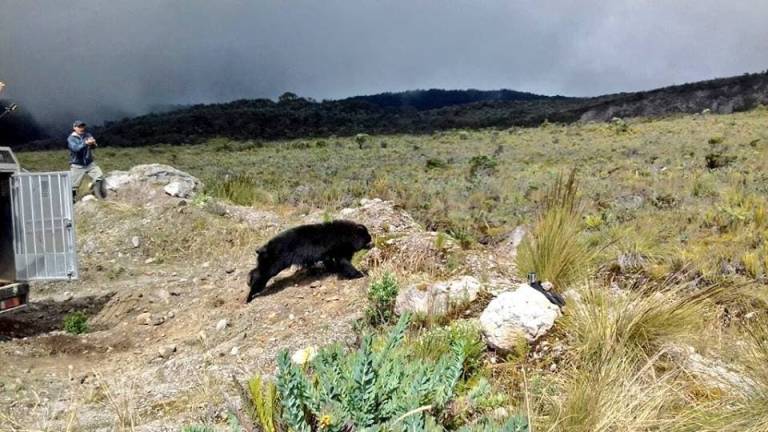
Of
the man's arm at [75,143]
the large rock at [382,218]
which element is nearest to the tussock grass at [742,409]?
the large rock at [382,218]

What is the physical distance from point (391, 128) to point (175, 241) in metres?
38.0

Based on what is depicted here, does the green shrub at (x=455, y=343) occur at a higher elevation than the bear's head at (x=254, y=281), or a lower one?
higher

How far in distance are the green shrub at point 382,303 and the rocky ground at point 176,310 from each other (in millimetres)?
204

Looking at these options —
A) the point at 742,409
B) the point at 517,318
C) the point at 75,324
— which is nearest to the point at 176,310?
the point at 75,324

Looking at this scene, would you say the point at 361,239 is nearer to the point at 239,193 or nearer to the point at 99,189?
the point at 239,193

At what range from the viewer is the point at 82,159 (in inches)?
477

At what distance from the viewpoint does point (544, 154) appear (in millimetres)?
24297

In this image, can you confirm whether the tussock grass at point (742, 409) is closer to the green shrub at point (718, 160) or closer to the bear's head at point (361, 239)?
the bear's head at point (361, 239)

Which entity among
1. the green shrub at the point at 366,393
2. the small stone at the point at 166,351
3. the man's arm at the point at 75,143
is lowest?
the small stone at the point at 166,351

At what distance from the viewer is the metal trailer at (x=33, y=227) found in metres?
7.23

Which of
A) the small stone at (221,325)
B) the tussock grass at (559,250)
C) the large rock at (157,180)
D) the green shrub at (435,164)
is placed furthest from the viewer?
the green shrub at (435,164)

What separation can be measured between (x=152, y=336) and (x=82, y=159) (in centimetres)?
588

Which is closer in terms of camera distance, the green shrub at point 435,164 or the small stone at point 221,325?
the small stone at point 221,325

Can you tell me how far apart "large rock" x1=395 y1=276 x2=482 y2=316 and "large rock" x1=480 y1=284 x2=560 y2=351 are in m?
0.63
